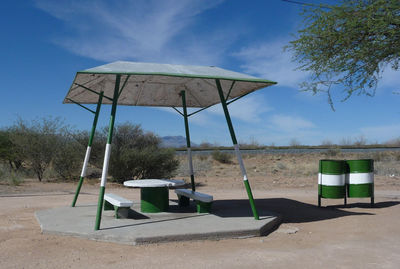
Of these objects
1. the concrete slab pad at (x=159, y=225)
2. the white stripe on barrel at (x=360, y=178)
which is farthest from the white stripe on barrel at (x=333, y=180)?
the concrete slab pad at (x=159, y=225)

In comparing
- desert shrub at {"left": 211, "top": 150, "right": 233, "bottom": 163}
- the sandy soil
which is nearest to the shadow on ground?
the sandy soil

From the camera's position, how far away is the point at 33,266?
5.20 m

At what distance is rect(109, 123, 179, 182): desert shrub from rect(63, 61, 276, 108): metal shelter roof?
7308 millimetres

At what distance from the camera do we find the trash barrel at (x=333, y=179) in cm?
1014

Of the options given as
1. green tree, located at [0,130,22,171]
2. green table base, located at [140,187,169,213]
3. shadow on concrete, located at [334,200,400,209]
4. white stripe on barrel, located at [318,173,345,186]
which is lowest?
shadow on concrete, located at [334,200,400,209]

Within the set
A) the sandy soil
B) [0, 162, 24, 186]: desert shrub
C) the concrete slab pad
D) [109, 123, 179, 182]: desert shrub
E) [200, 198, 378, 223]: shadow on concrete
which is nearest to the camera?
the sandy soil

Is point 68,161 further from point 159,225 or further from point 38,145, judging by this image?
point 159,225

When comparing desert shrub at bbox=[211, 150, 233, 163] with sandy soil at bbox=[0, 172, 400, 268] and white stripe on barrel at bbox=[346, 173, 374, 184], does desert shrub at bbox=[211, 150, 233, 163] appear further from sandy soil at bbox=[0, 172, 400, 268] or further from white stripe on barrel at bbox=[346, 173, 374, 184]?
sandy soil at bbox=[0, 172, 400, 268]

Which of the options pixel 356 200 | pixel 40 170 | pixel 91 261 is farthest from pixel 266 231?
pixel 40 170

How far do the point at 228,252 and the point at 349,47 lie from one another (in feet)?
24.0

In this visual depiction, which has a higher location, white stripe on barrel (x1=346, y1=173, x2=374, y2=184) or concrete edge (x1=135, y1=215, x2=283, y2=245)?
white stripe on barrel (x1=346, y1=173, x2=374, y2=184)

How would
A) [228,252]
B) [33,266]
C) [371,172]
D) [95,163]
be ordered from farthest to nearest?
1. [95,163]
2. [371,172]
3. [228,252]
4. [33,266]

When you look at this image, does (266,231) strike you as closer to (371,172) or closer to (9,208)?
(371,172)

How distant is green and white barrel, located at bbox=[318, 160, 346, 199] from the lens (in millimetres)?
10141
